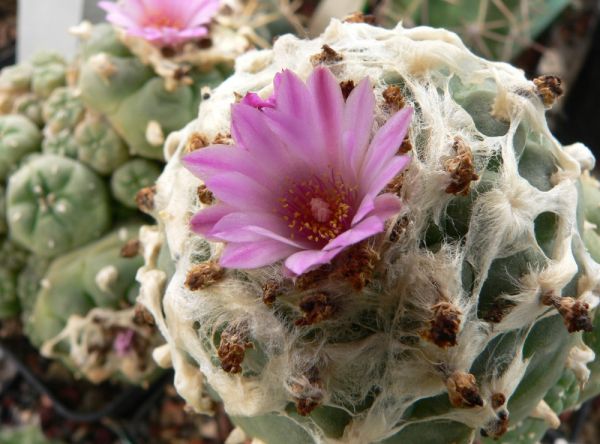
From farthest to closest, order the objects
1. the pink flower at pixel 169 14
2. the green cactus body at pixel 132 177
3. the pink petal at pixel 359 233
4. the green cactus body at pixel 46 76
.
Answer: the green cactus body at pixel 46 76 < the green cactus body at pixel 132 177 < the pink flower at pixel 169 14 < the pink petal at pixel 359 233

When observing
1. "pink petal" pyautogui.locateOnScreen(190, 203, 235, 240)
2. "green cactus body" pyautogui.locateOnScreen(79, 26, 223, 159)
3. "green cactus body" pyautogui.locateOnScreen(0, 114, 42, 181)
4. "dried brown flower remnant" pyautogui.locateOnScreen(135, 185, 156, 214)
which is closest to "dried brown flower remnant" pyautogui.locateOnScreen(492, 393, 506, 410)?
"pink petal" pyautogui.locateOnScreen(190, 203, 235, 240)

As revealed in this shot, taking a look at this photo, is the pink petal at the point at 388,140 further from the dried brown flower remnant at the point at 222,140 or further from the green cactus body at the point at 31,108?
the green cactus body at the point at 31,108

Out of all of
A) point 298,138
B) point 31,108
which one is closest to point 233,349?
point 298,138

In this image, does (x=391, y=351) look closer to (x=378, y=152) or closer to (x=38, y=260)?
(x=378, y=152)

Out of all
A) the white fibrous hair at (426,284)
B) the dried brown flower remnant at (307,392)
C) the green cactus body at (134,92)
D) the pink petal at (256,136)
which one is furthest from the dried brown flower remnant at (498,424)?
the green cactus body at (134,92)

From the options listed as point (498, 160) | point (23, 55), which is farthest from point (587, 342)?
point (23, 55)

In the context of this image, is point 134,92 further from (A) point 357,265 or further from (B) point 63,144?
(A) point 357,265
